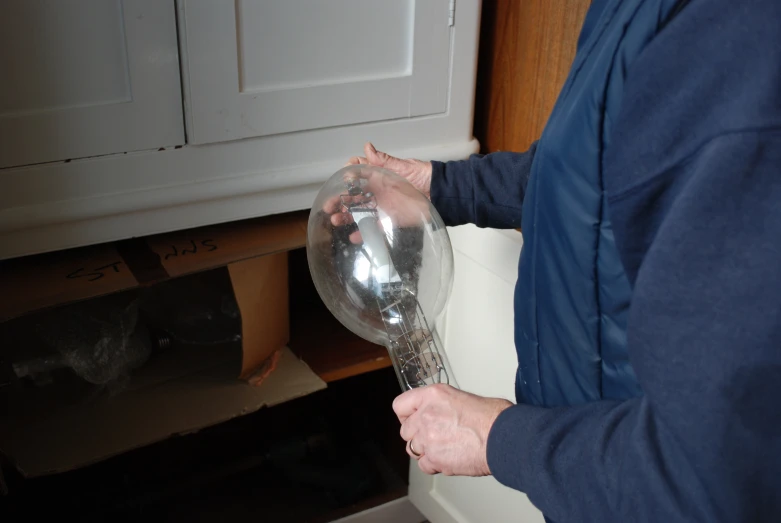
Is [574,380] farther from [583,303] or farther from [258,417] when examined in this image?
[258,417]

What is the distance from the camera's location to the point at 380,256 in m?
0.72

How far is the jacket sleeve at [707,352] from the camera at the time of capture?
0.45 meters

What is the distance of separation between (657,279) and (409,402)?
30 cm

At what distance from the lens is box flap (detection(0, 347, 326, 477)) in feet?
3.51

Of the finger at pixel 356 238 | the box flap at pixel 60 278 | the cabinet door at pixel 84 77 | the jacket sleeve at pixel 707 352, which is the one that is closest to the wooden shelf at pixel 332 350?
the box flap at pixel 60 278

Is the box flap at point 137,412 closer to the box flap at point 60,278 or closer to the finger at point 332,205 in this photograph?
the box flap at point 60,278

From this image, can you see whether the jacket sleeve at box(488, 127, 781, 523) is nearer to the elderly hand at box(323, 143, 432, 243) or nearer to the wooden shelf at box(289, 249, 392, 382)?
the elderly hand at box(323, 143, 432, 243)

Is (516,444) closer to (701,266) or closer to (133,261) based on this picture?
(701,266)

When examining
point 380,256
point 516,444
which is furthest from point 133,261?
point 516,444

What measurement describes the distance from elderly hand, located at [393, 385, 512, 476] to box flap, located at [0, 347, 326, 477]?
1.69 ft

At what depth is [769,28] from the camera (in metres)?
0.46

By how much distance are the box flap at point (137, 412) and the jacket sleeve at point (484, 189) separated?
0.45 m

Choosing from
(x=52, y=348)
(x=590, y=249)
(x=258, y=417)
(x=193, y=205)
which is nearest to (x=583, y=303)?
(x=590, y=249)

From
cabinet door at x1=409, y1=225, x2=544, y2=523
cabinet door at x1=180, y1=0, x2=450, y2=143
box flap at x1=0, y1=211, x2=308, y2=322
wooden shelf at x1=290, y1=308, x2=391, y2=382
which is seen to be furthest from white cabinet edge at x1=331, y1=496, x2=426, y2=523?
cabinet door at x1=180, y1=0, x2=450, y2=143
